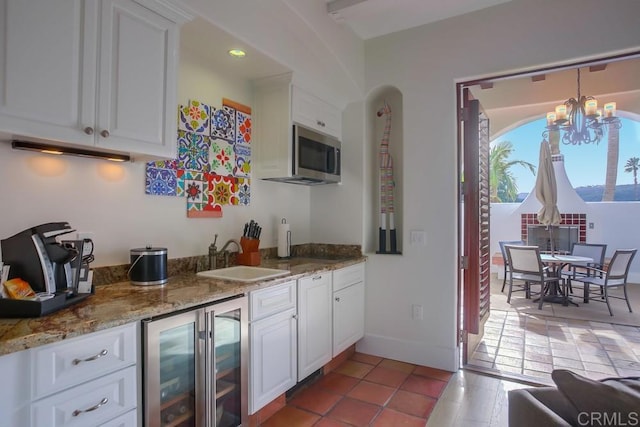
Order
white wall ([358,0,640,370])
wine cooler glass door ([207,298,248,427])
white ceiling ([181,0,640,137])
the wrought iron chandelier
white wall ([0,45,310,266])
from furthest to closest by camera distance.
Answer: the wrought iron chandelier, white wall ([358,0,640,370]), white ceiling ([181,0,640,137]), wine cooler glass door ([207,298,248,427]), white wall ([0,45,310,266])

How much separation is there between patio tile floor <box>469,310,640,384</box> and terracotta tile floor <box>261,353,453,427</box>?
1.97 ft

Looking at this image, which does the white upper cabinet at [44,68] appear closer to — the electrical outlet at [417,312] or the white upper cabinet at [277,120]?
the white upper cabinet at [277,120]

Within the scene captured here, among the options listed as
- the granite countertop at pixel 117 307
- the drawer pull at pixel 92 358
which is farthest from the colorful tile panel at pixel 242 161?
the drawer pull at pixel 92 358

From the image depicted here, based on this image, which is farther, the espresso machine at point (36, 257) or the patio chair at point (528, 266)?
the patio chair at point (528, 266)

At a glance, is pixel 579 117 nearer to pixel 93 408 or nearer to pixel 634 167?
pixel 634 167

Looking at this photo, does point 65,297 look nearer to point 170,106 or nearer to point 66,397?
point 66,397

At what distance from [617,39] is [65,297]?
349 cm

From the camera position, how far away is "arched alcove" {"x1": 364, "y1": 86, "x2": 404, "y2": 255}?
3.36 m

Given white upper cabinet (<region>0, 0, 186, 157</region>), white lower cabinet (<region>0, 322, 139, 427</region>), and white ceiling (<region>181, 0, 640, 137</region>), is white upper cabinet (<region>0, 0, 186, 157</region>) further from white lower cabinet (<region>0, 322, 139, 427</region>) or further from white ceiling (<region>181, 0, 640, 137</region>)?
white lower cabinet (<region>0, 322, 139, 427</region>)

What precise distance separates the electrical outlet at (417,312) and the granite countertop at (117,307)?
50.4 inches

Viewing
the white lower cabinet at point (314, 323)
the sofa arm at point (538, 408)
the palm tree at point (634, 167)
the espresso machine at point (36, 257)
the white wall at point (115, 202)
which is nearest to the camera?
the sofa arm at point (538, 408)

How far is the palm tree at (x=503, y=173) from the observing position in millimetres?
8536

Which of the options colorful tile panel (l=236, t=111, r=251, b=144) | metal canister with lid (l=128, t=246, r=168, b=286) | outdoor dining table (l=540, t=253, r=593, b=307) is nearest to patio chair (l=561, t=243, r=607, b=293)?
outdoor dining table (l=540, t=253, r=593, b=307)

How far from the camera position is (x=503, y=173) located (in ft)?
28.3
